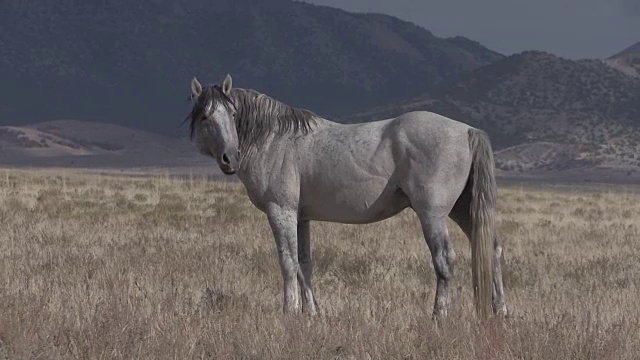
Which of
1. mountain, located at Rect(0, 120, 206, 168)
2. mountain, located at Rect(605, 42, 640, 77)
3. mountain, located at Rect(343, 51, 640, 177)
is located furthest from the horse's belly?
mountain, located at Rect(605, 42, 640, 77)

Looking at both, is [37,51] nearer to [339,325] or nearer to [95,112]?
[95,112]

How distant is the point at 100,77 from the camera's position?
154875 mm

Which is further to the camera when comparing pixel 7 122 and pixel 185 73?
pixel 185 73

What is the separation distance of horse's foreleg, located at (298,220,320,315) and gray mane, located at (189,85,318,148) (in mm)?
772

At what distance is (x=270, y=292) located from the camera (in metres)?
8.96

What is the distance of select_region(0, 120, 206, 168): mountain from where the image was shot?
2984 inches

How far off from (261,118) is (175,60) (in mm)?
161064

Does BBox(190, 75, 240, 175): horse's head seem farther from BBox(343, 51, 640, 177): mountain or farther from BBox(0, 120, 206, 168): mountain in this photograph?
BBox(0, 120, 206, 168): mountain

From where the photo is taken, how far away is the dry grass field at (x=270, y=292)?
5.87 metres

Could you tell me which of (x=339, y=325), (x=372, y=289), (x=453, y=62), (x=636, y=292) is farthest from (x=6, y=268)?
(x=453, y=62)

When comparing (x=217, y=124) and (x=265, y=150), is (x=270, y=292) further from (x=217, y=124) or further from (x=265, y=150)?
(x=217, y=124)

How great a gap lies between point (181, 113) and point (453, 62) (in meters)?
71.2

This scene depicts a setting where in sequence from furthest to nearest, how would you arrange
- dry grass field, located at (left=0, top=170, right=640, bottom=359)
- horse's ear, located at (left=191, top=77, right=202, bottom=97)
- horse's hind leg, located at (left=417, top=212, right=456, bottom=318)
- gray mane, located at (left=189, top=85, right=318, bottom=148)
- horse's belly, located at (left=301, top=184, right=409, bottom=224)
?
1. gray mane, located at (left=189, top=85, right=318, bottom=148)
2. horse's ear, located at (left=191, top=77, right=202, bottom=97)
3. horse's belly, located at (left=301, top=184, right=409, bottom=224)
4. horse's hind leg, located at (left=417, top=212, right=456, bottom=318)
5. dry grass field, located at (left=0, top=170, right=640, bottom=359)

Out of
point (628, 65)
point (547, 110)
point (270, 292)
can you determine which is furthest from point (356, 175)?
point (628, 65)
